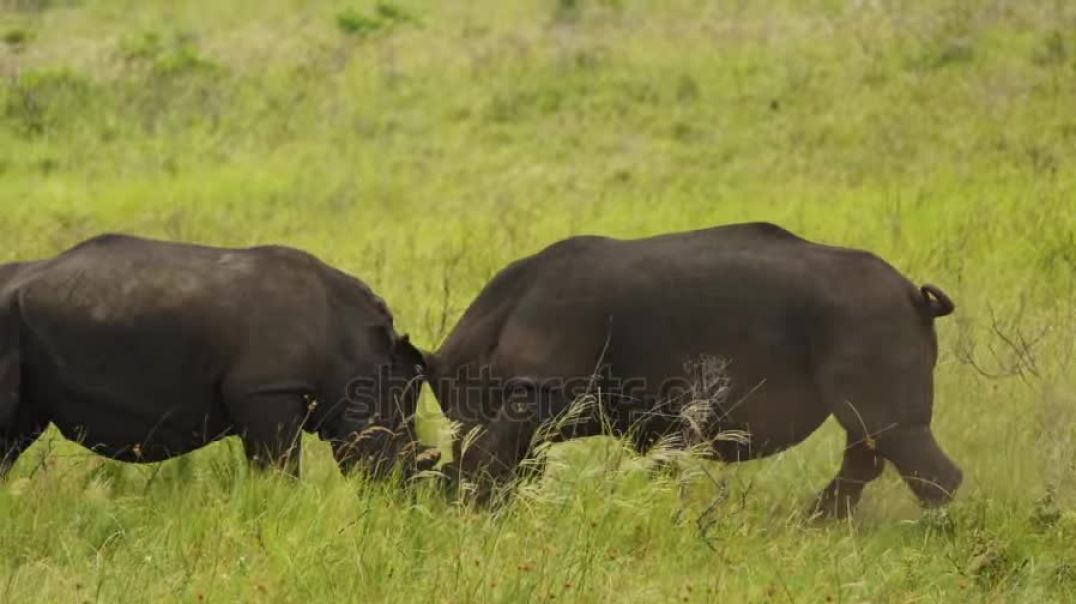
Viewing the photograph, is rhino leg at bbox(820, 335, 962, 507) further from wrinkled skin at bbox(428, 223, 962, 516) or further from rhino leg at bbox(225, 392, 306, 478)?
rhino leg at bbox(225, 392, 306, 478)

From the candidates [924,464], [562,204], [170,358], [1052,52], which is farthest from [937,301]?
[1052,52]

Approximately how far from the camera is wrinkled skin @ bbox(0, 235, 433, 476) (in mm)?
6219

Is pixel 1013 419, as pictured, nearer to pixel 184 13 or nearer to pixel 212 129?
pixel 212 129

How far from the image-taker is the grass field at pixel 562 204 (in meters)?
5.46

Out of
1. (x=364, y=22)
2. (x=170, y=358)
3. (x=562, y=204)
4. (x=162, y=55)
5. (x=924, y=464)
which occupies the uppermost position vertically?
(x=170, y=358)

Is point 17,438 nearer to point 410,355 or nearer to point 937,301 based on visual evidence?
point 410,355

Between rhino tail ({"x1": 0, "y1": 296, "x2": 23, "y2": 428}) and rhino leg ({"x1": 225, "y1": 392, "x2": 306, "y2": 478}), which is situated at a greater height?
rhino tail ({"x1": 0, "y1": 296, "x2": 23, "y2": 428})

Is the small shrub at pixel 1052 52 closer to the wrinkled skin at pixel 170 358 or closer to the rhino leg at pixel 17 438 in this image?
the wrinkled skin at pixel 170 358

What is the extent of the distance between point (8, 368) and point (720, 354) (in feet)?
8.05

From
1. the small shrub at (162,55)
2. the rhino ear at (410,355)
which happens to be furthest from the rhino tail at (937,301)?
the small shrub at (162,55)

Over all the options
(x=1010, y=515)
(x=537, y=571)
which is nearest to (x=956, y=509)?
(x=1010, y=515)

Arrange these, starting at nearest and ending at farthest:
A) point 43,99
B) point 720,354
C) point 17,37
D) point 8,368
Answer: point 8,368 < point 720,354 < point 43,99 < point 17,37

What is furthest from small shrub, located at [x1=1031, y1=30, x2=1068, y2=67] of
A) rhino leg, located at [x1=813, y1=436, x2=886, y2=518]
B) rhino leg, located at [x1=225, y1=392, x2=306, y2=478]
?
rhino leg, located at [x1=225, y1=392, x2=306, y2=478]

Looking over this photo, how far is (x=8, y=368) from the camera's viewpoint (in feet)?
20.2
